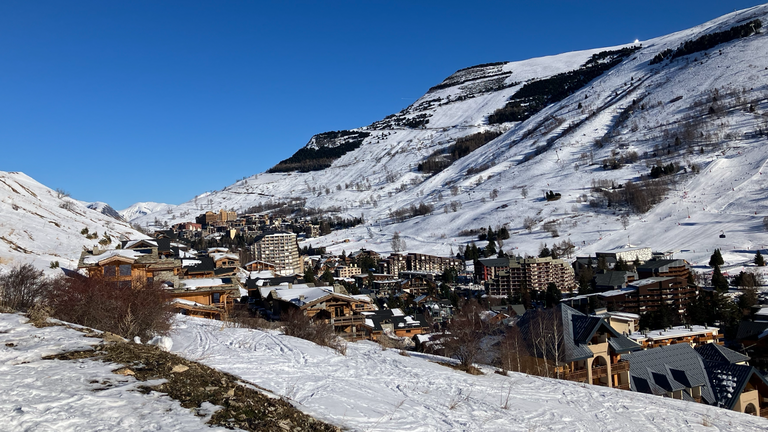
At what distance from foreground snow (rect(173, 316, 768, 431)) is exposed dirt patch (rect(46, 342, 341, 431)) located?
56 centimetres

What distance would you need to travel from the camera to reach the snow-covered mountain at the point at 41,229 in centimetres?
2688

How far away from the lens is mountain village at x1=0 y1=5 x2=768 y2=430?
26.5ft

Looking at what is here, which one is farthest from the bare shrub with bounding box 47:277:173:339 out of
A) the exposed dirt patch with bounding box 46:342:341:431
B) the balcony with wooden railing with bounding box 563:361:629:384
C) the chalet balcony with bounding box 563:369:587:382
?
the chalet balcony with bounding box 563:369:587:382

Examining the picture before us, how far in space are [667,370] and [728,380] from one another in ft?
6.30

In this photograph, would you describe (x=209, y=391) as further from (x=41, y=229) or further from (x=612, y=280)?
(x=612, y=280)

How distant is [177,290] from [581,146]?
470 feet

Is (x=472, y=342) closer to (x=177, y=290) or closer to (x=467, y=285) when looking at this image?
(x=177, y=290)

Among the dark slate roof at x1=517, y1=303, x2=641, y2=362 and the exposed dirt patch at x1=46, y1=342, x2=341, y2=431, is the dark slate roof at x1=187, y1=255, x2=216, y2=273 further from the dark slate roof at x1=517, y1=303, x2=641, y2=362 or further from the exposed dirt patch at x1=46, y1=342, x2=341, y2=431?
the exposed dirt patch at x1=46, y1=342, x2=341, y2=431

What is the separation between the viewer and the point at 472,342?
11.9 m

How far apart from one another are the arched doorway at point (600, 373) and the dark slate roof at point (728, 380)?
3.94 meters

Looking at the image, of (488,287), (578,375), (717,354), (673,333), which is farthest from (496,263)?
(578,375)

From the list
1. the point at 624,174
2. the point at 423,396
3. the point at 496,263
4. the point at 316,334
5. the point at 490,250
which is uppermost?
the point at 624,174

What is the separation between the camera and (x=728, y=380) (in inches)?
684

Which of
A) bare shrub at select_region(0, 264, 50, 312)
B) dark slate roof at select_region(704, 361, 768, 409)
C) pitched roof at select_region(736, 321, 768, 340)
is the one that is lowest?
pitched roof at select_region(736, 321, 768, 340)
